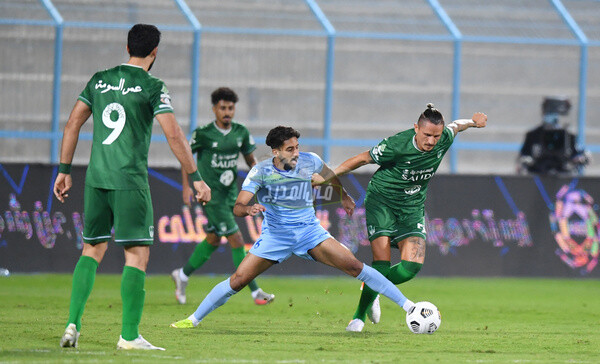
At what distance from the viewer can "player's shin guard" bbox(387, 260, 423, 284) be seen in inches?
352

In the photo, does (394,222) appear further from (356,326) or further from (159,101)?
(159,101)

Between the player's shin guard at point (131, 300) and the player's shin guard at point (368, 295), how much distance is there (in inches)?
95.8

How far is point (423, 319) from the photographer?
8.19 meters

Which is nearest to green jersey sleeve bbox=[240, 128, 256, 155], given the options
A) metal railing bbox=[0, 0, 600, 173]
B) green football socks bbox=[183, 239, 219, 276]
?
green football socks bbox=[183, 239, 219, 276]

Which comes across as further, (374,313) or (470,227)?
(470,227)

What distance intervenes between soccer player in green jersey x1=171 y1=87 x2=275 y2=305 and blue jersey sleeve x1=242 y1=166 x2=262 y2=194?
301cm

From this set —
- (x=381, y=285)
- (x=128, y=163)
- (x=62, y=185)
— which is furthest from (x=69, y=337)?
(x=381, y=285)

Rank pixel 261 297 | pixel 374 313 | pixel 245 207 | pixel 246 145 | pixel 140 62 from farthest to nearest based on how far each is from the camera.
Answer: pixel 246 145, pixel 261 297, pixel 374 313, pixel 245 207, pixel 140 62

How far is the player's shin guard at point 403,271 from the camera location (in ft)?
29.3

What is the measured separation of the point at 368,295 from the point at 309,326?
22.5 inches

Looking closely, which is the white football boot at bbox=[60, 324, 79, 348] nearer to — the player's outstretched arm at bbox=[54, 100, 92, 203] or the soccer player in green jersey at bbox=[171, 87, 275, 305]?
the player's outstretched arm at bbox=[54, 100, 92, 203]

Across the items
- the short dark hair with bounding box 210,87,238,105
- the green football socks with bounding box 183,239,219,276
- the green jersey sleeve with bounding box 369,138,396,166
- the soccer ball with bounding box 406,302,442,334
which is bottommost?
the soccer ball with bounding box 406,302,442,334

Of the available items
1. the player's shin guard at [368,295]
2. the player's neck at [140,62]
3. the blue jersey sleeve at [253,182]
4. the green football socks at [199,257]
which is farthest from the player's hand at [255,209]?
the green football socks at [199,257]

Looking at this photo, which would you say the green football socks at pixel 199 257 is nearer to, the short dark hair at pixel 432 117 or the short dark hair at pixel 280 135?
the short dark hair at pixel 280 135
